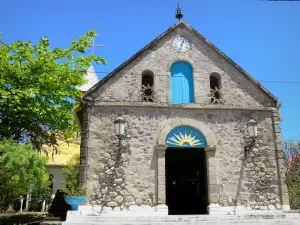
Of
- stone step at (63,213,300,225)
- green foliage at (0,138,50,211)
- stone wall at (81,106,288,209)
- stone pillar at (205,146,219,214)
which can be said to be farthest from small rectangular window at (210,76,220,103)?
green foliage at (0,138,50,211)

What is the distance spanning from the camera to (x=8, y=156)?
359 inches

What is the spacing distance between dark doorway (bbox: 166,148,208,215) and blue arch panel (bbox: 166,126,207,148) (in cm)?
355

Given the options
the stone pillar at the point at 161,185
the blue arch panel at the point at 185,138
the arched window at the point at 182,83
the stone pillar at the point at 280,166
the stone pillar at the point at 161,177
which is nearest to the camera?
the stone pillar at the point at 161,185

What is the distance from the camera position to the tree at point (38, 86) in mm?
11250

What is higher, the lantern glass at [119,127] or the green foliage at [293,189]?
the lantern glass at [119,127]

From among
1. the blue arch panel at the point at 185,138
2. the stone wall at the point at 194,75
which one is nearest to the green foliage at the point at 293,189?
the stone wall at the point at 194,75

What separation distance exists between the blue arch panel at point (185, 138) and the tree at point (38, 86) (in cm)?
435

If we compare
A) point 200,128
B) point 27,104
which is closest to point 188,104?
point 200,128

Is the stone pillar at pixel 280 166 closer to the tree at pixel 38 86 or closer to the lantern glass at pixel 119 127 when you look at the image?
the lantern glass at pixel 119 127

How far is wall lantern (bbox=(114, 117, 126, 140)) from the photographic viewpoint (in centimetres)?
1070

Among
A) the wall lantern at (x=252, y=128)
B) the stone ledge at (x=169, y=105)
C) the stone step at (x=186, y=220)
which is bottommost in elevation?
the stone step at (x=186, y=220)

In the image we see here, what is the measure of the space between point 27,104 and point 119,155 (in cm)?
400

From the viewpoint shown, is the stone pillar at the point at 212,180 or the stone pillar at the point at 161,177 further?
the stone pillar at the point at 212,180

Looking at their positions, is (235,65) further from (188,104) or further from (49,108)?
(49,108)
